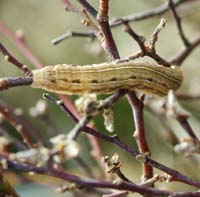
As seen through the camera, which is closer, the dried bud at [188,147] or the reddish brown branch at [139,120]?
the dried bud at [188,147]

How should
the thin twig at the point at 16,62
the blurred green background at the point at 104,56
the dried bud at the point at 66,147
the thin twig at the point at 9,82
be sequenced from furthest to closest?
the blurred green background at the point at 104,56 < the thin twig at the point at 16,62 < the thin twig at the point at 9,82 < the dried bud at the point at 66,147

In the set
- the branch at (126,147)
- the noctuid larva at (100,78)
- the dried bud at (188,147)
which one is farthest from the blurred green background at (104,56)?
the dried bud at (188,147)

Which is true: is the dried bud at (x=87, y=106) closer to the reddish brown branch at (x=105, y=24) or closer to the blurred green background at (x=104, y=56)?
the reddish brown branch at (x=105, y=24)

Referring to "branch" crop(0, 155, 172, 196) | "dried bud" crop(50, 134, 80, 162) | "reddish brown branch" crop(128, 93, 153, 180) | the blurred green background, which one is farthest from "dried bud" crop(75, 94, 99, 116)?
the blurred green background

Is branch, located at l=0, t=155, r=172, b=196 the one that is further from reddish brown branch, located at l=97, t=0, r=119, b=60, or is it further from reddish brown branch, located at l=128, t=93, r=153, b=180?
reddish brown branch, located at l=97, t=0, r=119, b=60

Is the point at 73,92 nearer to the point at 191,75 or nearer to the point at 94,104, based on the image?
the point at 94,104

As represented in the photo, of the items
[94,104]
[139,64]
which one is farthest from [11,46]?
[94,104]
